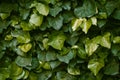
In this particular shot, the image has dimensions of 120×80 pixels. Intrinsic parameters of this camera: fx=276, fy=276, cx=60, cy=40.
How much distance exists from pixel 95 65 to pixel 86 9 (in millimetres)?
360

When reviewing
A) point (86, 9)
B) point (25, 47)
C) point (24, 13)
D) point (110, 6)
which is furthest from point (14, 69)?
point (110, 6)

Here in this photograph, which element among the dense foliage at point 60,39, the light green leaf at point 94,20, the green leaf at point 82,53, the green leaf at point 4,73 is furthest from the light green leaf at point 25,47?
the light green leaf at point 94,20

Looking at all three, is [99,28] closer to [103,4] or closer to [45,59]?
[103,4]

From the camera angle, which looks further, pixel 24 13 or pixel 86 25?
pixel 24 13

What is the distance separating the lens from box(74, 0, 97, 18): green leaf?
5.61 feet

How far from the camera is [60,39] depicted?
5.88ft

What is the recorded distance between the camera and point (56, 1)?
176 centimetres

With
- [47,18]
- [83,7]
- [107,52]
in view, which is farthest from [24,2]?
[107,52]

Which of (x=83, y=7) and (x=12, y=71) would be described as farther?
(x=12, y=71)

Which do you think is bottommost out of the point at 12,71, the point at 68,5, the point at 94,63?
the point at 12,71

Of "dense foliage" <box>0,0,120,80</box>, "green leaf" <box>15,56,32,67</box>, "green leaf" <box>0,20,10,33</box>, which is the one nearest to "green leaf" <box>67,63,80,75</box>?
"dense foliage" <box>0,0,120,80</box>

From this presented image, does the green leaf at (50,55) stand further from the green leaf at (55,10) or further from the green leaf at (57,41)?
the green leaf at (55,10)

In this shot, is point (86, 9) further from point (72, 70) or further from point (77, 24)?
point (72, 70)

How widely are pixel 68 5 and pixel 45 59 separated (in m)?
0.40
